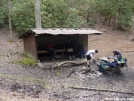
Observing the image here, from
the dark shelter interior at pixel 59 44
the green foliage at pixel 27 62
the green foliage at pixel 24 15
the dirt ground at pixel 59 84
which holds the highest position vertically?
the green foliage at pixel 24 15

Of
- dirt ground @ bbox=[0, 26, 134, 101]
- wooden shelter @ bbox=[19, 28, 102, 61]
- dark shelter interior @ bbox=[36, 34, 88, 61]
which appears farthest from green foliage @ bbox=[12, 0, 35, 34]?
dirt ground @ bbox=[0, 26, 134, 101]

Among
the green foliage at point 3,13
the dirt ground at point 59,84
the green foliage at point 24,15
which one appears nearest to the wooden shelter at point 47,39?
the dirt ground at point 59,84

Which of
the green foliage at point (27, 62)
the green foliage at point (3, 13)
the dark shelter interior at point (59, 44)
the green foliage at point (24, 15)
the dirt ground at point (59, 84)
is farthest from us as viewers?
the green foliage at point (3, 13)

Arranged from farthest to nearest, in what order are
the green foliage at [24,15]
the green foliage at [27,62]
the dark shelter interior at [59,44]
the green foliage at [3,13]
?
the green foliage at [3,13]
the green foliage at [24,15]
the dark shelter interior at [59,44]
the green foliage at [27,62]

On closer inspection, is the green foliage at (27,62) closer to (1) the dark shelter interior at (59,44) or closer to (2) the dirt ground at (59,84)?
(2) the dirt ground at (59,84)

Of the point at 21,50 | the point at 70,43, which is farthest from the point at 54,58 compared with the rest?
the point at 21,50

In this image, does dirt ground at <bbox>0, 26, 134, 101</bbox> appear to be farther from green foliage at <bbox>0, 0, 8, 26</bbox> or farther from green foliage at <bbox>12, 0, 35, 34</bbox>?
green foliage at <bbox>0, 0, 8, 26</bbox>

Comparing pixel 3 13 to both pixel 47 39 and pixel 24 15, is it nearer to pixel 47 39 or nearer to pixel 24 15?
pixel 24 15

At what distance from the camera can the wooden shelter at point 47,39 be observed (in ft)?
40.0

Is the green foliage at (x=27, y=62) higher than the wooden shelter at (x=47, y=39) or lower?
lower

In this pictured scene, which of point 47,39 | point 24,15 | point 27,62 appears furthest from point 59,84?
point 24,15

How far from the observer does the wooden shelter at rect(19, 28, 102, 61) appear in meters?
12.2

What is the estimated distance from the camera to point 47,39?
14.8 m

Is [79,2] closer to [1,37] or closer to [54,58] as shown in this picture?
[1,37]
